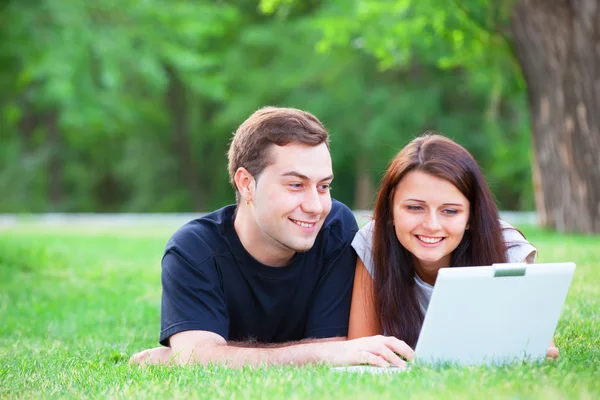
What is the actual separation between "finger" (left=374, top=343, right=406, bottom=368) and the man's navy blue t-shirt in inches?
29.0

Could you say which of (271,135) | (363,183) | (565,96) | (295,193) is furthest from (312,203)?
(363,183)

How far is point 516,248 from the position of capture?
176 inches

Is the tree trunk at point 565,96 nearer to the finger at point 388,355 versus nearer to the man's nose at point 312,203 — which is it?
the man's nose at point 312,203

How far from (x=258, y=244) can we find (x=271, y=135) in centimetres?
56

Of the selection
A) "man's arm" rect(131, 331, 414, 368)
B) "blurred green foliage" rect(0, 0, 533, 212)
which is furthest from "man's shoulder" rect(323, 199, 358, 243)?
"blurred green foliage" rect(0, 0, 533, 212)

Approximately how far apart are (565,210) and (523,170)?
10.6 m

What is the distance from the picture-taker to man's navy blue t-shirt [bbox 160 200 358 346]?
4355 mm

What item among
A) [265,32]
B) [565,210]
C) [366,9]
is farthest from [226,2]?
[565,210]

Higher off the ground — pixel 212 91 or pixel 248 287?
pixel 212 91

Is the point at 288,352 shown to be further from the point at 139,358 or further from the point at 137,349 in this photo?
the point at 137,349

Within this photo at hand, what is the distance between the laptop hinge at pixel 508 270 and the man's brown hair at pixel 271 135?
1208 mm

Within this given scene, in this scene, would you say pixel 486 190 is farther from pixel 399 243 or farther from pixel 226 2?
pixel 226 2

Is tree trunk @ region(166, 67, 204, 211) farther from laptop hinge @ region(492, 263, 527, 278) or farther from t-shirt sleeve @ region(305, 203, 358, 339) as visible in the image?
laptop hinge @ region(492, 263, 527, 278)

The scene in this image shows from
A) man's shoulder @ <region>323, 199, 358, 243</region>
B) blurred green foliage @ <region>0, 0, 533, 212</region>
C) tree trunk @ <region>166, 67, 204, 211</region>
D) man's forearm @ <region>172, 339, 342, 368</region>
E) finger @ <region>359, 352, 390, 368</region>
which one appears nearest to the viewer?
finger @ <region>359, 352, 390, 368</region>
